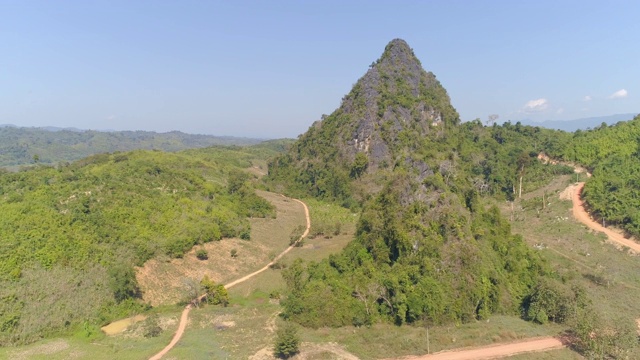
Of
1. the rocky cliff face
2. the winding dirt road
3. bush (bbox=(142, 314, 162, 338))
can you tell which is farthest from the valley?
the rocky cliff face

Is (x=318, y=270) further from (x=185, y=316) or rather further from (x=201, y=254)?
(x=201, y=254)

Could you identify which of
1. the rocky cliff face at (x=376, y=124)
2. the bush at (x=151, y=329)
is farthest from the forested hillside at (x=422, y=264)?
the rocky cliff face at (x=376, y=124)

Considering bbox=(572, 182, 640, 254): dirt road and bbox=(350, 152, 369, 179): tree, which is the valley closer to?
bbox=(572, 182, 640, 254): dirt road

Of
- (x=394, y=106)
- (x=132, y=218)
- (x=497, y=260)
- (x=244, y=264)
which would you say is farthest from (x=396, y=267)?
(x=394, y=106)

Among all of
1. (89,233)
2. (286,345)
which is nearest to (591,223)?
(286,345)

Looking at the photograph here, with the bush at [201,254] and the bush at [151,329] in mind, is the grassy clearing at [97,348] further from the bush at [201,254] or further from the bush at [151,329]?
the bush at [201,254]

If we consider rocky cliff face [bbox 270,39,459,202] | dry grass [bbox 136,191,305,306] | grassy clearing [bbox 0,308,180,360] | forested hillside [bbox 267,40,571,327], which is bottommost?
grassy clearing [bbox 0,308,180,360]
